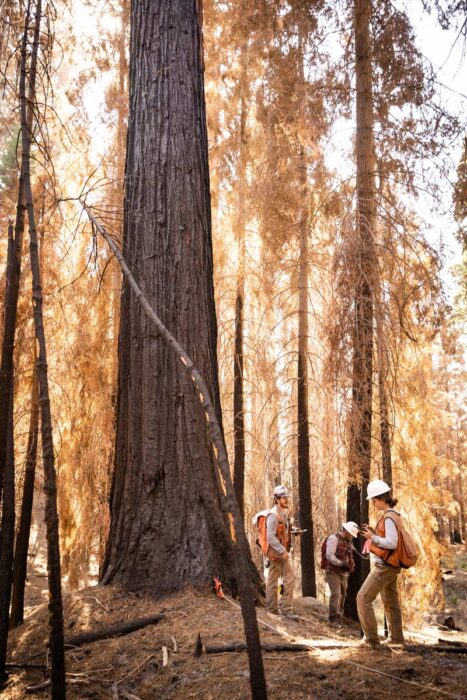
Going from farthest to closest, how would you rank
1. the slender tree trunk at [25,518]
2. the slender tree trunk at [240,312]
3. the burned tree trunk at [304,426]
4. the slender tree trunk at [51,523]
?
the slender tree trunk at [240,312] < the burned tree trunk at [304,426] < the slender tree trunk at [25,518] < the slender tree trunk at [51,523]

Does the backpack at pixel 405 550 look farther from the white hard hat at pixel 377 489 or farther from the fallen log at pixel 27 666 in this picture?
→ the fallen log at pixel 27 666

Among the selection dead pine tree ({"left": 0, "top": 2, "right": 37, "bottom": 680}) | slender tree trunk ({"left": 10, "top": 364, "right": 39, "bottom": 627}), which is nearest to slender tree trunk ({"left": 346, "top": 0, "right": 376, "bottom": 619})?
dead pine tree ({"left": 0, "top": 2, "right": 37, "bottom": 680})

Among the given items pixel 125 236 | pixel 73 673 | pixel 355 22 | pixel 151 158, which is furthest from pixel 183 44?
pixel 73 673

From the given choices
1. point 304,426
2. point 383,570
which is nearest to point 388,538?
point 383,570

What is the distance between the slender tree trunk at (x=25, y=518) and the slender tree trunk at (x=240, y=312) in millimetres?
3780

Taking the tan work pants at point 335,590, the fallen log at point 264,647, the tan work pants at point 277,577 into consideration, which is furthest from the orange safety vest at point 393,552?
the tan work pants at point 335,590

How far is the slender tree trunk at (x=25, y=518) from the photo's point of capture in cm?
866

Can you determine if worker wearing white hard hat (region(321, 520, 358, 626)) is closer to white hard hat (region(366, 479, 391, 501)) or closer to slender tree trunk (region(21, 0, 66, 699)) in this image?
white hard hat (region(366, 479, 391, 501))

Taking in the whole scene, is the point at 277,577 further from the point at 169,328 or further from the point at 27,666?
the point at 169,328

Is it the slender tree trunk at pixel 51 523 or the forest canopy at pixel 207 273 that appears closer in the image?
the slender tree trunk at pixel 51 523

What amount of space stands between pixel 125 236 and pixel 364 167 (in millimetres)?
4144

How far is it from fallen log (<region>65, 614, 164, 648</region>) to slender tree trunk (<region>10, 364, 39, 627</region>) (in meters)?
4.79

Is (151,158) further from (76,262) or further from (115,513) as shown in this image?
(76,262)

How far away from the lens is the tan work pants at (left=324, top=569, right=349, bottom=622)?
7602 millimetres
